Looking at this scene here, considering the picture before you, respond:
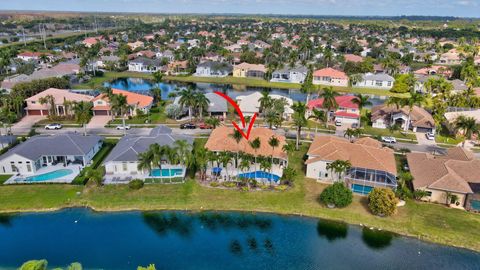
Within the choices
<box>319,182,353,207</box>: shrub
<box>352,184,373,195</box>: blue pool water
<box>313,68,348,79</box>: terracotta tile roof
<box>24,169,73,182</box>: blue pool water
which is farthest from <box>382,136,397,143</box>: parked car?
<box>313,68,348,79</box>: terracotta tile roof

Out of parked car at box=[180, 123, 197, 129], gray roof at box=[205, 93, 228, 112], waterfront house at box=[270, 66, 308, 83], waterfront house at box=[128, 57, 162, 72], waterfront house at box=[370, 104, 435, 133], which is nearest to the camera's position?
waterfront house at box=[370, 104, 435, 133]

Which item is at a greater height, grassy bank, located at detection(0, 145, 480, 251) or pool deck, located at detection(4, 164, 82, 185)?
pool deck, located at detection(4, 164, 82, 185)

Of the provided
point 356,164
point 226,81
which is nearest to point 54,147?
point 356,164

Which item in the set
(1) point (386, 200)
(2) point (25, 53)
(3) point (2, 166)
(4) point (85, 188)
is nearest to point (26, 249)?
(4) point (85, 188)

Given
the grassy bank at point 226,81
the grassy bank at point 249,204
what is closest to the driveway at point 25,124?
the grassy bank at point 249,204

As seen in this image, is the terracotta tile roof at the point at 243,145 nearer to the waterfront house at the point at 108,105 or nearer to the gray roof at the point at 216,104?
the gray roof at the point at 216,104

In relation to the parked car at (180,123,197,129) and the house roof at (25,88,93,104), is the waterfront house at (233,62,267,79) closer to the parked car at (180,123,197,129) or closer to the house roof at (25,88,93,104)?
the house roof at (25,88,93,104)
